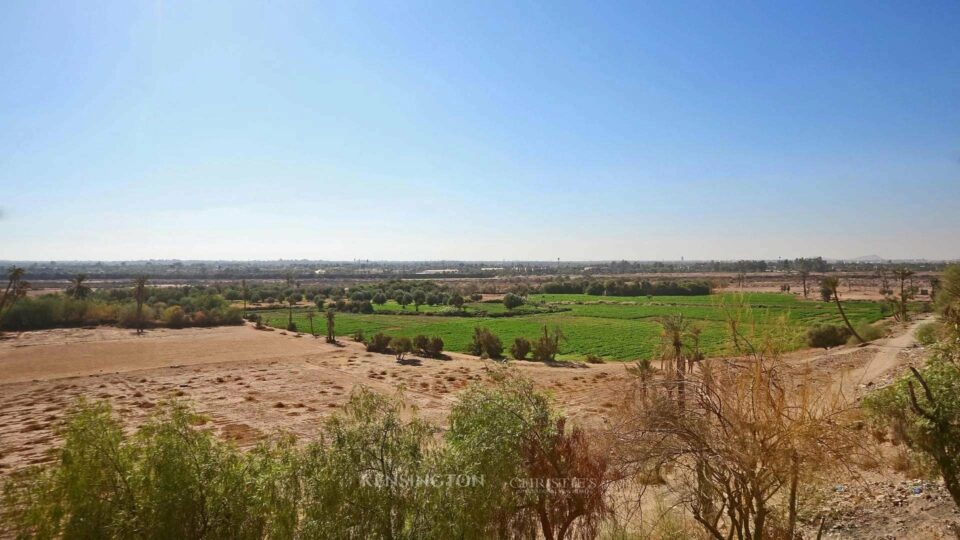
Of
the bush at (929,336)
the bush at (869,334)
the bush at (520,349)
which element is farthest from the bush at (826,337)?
the bush at (520,349)

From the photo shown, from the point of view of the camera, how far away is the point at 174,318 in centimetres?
8725

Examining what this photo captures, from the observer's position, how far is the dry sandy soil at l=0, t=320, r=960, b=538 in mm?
15609

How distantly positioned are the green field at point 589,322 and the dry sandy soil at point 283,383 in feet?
35.8

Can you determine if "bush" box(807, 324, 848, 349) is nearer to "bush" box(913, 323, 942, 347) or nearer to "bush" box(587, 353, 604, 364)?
"bush" box(913, 323, 942, 347)

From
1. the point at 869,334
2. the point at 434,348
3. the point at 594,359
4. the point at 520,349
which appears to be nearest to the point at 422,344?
the point at 434,348

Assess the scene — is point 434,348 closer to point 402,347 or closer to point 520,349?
point 402,347

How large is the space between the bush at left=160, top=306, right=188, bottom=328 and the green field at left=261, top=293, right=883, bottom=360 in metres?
14.1

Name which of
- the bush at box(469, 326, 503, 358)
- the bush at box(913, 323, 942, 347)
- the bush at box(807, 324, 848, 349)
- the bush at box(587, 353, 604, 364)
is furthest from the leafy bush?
the bush at box(807, 324, 848, 349)

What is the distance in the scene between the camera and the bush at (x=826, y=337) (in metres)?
58.2

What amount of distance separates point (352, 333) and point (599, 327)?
41684 mm

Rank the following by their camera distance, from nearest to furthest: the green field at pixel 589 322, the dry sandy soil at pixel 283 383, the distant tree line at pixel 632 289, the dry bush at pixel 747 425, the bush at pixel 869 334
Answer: the dry bush at pixel 747 425 → the dry sandy soil at pixel 283 383 → the bush at pixel 869 334 → the green field at pixel 589 322 → the distant tree line at pixel 632 289

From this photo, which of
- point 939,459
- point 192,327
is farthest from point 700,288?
point 939,459

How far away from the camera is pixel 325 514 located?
8961 mm

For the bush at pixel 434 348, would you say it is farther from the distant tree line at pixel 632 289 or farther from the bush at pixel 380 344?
the distant tree line at pixel 632 289
